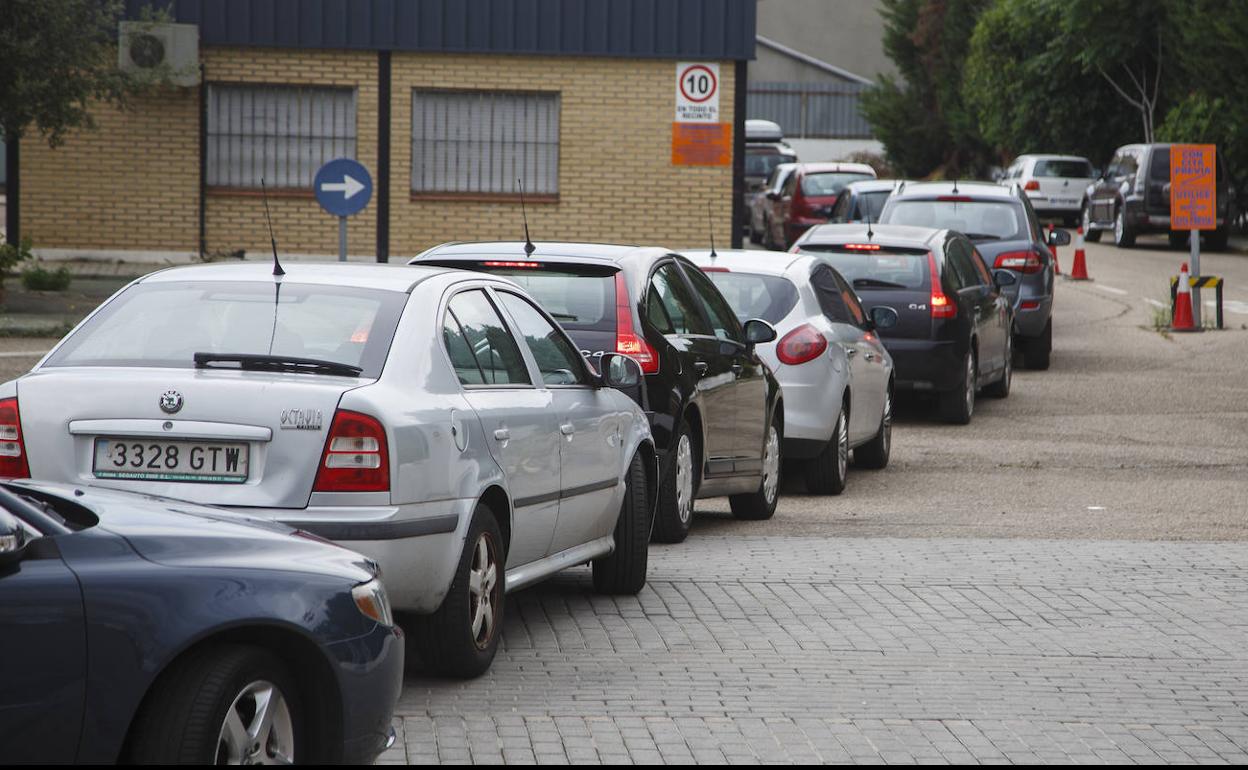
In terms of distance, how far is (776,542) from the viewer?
403 inches

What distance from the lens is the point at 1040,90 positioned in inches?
2034

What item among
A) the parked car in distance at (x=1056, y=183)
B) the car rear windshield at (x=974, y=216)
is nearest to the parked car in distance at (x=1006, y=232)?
the car rear windshield at (x=974, y=216)

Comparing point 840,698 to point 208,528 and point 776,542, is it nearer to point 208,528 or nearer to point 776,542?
point 208,528

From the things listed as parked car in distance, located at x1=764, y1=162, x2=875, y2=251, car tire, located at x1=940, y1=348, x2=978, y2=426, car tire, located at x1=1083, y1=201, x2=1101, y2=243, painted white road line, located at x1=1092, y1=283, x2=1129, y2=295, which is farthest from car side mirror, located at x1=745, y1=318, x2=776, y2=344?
car tire, located at x1=1083, y1=201, x2=1101, y2=243

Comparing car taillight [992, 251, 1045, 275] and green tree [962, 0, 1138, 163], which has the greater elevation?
green tree [962, 0, 1138, 163]

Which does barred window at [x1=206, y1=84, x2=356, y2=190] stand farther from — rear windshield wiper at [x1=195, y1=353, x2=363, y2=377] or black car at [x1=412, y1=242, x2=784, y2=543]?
rear windshield wiper at [x1=195, y1=353, x2=363, y2=377]

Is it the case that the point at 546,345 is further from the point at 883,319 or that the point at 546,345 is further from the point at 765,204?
the point at 765,204

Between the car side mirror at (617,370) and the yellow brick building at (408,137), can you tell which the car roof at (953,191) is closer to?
the yellow brick building at (408,137)

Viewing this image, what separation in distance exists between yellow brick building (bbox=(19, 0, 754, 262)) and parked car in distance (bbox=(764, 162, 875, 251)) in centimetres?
516

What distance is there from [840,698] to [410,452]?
5.48 ft

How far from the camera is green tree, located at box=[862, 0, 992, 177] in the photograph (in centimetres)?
6247

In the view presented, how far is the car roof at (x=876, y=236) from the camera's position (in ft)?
52.5

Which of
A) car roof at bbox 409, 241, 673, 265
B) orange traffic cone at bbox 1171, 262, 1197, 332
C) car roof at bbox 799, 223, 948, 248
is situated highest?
car roof at bbox 799, 223, 948, 248

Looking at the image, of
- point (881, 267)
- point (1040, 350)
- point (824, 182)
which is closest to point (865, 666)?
point (881, 267)
